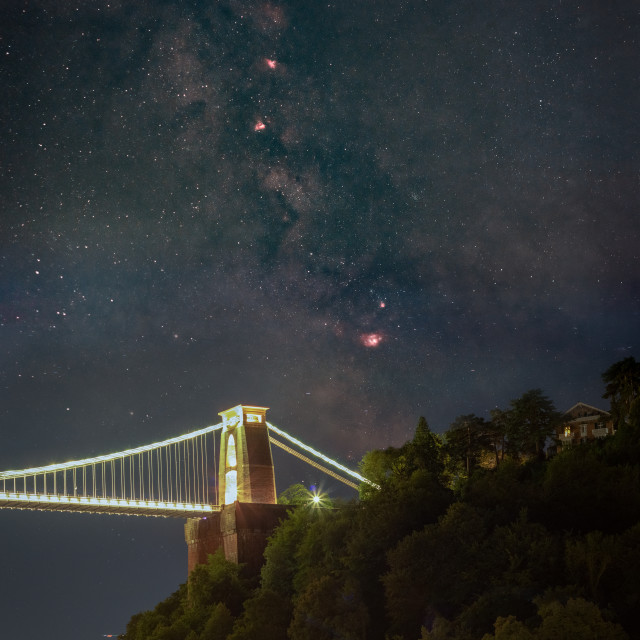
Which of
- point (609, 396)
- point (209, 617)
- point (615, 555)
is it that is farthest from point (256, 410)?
point (615, 555)

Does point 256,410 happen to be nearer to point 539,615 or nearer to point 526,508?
point 526,508

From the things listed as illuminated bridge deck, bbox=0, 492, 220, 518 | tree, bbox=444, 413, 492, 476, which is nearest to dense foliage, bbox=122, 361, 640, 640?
tree, bbox=444, 413, 492, 476

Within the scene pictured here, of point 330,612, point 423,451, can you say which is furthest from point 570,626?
point 423,451

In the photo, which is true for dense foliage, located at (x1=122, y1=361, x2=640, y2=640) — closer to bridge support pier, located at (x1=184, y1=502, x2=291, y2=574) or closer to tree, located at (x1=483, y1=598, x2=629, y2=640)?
tree, located at (x1=483, y1=598, x2=629, y2=640)

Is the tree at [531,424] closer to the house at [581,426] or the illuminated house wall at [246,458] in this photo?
the house at [581,426]

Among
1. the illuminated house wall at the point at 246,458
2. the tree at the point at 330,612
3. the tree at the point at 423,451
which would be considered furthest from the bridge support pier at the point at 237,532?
the tree at the point at 330,612

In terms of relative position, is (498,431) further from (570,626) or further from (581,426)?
(570,626)
